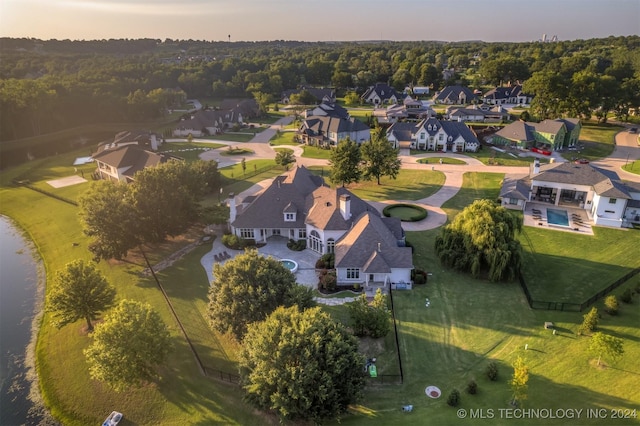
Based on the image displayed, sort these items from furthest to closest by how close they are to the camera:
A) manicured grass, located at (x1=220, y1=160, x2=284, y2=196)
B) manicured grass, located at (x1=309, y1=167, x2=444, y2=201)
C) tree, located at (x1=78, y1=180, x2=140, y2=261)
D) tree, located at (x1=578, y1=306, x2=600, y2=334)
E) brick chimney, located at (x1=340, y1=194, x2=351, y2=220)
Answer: manicured grass, located at (x1=220, y1=160, x2=284, y2=196), manicured grass, located at (x1=309, y1=167, x2=444, y2=201), brick chimney, located at (x1=340, y1=194, x2=351, y2=220), tree, located at (x1=78, y1=180, x2=140, y2=261), tree, located at (x1=578, y1=306, x2=600, y2=334)

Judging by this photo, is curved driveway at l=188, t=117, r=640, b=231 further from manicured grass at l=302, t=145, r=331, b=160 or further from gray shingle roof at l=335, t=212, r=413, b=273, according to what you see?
gray shingle roof at l=335, t=212, r=413, b=273

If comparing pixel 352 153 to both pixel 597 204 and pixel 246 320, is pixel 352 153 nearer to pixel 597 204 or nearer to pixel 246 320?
pixel 597 204

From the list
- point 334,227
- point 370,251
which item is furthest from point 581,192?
point 334,227

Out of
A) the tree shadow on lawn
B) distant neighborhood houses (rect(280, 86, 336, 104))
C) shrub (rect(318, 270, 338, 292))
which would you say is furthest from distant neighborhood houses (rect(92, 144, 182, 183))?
distant neighborhood houses (rect(280, 86, 336, 104))

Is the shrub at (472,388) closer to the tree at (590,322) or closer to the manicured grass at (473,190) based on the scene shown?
the tree at (590,322)

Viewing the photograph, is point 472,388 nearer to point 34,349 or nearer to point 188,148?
point 34,349

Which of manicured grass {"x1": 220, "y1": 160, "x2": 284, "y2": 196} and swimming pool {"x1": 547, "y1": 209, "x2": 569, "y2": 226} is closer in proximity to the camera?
swimming pool {"x1": 547, "y1": 209, "x2": 569, "y2": 226}

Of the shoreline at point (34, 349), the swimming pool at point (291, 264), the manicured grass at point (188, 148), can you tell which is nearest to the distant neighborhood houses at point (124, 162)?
the manicured grass at point (188, 148)
